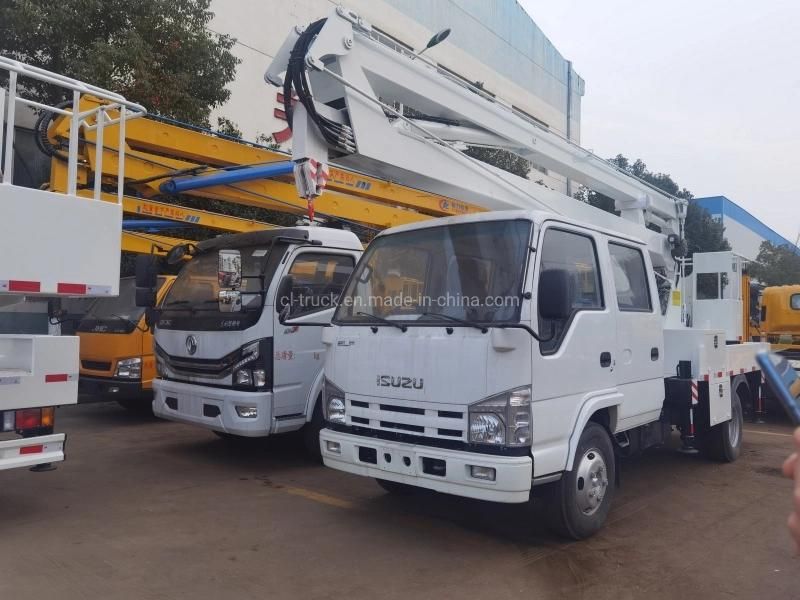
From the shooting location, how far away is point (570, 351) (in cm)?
443

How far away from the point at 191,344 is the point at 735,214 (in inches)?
1960

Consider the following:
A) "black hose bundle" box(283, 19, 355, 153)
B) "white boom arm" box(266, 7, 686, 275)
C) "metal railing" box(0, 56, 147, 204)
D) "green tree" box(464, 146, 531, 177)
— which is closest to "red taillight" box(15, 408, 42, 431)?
"metal railing" box(0, 56, 147, 204)

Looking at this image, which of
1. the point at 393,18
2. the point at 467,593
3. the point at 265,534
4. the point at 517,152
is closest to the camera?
the point at 467,593

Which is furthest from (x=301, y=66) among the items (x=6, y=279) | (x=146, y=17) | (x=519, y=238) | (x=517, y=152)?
(x=146, y=17)

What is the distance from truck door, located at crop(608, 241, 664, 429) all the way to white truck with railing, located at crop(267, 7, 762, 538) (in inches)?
0.7

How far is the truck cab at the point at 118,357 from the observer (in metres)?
8.62

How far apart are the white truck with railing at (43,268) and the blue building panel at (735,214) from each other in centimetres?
4191

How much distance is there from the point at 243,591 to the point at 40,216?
281 cm

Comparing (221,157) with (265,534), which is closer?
(265,534)

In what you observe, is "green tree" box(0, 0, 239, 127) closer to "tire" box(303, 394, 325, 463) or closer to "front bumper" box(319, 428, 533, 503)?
"tire" box(303, 394, 325, 463)

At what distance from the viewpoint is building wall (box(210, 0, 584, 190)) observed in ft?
59.0

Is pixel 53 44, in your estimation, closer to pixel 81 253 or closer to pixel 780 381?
pixel 81 253

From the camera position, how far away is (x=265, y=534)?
4699 mm

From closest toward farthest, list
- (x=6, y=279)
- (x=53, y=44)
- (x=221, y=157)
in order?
(x=6, y=279) < (x=221, y=157) < (x=53, y=44)
